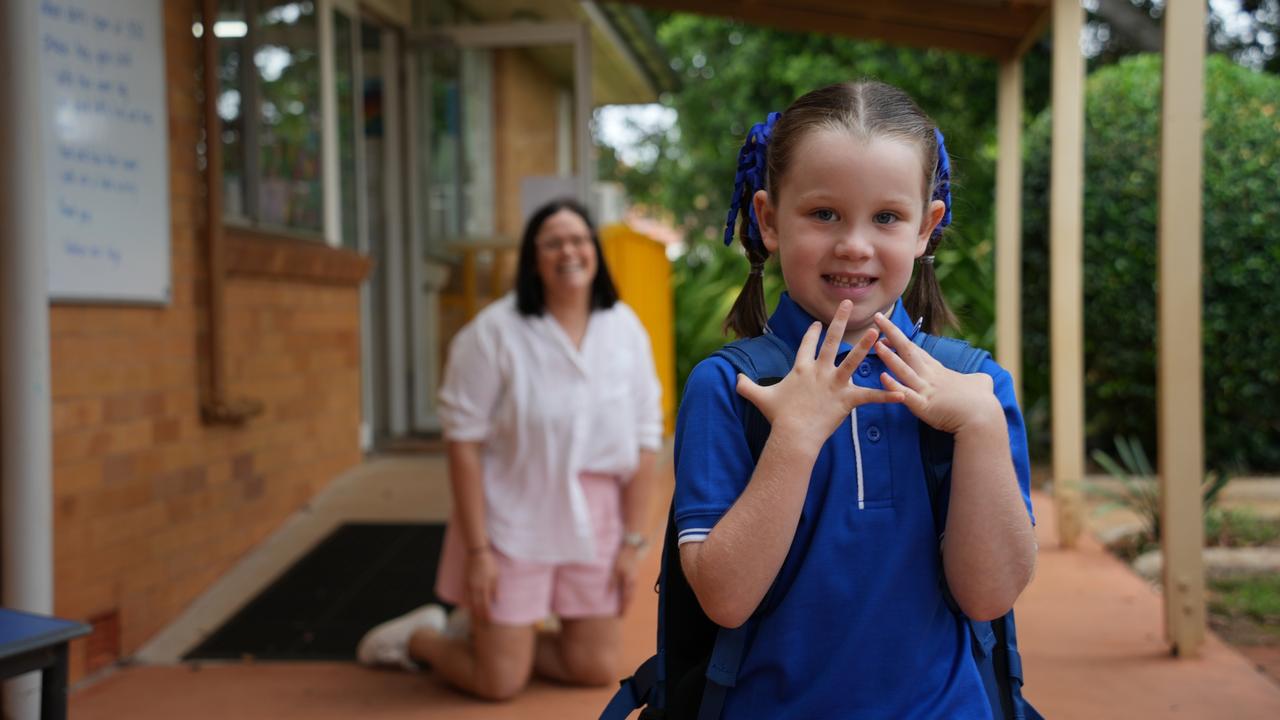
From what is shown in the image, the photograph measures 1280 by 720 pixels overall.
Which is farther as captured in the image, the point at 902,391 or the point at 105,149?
the point at 105,149

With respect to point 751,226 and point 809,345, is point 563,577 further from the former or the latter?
point 809,345

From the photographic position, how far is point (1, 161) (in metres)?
3.14

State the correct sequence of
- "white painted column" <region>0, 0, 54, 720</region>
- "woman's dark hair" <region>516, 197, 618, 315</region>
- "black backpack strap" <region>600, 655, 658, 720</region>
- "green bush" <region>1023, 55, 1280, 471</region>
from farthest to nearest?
"green bush" <region>1023, 55, 1280, 471</region> < "woman's dark hair" <region>516, 197, 618, 315</region> < "white painted column" <region>0, 0, 54, 720</region> < "black backpack strap" <region>600, 655, 658, 720</region>

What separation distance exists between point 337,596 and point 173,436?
1001 millimetres

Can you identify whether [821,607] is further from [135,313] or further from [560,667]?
[135,313]

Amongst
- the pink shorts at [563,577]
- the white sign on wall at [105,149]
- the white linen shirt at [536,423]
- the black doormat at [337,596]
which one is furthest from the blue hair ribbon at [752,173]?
the black doormat at [337,596]

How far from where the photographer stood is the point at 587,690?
4.08 m

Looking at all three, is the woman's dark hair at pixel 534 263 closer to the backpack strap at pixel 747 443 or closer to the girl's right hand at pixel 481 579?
the girl's right hand at pixel 481 579

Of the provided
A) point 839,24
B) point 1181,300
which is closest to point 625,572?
point 1181,300

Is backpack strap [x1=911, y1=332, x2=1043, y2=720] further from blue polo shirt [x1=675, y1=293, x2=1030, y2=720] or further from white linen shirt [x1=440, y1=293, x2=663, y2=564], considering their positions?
white linen shirt [x1=440, y1=293, x2=663, y2=564]

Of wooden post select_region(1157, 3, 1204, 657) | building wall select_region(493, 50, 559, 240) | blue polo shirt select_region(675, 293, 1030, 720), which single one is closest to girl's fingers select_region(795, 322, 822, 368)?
blue polo shirt select_region(675, 293, 1030, 720)

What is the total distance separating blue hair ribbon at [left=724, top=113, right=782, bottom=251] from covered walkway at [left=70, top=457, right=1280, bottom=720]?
2.64 m

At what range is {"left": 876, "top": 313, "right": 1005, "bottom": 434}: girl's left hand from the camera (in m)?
1.27

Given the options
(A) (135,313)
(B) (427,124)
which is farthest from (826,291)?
(B) (427,124)
